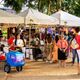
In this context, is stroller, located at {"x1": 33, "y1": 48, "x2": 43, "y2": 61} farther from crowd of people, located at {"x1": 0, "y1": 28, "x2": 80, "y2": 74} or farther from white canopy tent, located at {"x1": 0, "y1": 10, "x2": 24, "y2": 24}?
white canopy tent, located at {"x1": 0, "y1": 10, "x2": 24, "y2": 24}

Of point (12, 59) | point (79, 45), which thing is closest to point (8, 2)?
point (12, 59)

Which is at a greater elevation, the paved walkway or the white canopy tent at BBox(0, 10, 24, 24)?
the white canopy tent at BBox(0, 10, 24, 24)

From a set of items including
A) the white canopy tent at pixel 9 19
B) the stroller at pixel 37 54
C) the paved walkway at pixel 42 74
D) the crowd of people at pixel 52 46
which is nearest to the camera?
the paved walkway at pixel 42 74

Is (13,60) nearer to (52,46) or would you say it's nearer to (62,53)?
Result: (62,53)

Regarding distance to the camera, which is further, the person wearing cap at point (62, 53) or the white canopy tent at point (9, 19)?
the person wearing cap at point (62, 53)

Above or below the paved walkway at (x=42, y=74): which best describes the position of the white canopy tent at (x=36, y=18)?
above

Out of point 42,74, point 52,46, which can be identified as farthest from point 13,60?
point 52,46

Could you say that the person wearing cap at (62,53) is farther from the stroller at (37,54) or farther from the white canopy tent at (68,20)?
the white canopy tent at (68,20)

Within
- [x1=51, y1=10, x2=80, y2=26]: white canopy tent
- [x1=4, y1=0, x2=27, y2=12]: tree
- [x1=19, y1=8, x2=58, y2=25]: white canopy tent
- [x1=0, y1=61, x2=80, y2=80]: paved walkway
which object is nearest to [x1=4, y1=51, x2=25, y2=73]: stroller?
[x1=0, y1=61, x2=80, y2=80]: paved walkway

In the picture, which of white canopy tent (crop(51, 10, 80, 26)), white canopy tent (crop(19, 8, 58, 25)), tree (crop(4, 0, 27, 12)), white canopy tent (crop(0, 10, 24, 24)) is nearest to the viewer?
tree (crop(4, 0, 27, 12))

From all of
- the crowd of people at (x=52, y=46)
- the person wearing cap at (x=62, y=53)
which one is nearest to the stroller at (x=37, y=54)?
the crowd of people at (x=52, y=46)

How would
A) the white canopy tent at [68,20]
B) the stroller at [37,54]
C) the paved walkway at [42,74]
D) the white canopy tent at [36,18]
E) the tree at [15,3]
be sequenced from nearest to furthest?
the paved walkway at [42,74] → the tree at [15,3] → the white canopy tent at [36,18] → the stroller at [37,54] → the white canopy tent at [68,20]

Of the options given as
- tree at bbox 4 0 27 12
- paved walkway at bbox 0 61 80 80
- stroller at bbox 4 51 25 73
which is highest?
tree at bbox 4 0 27 12

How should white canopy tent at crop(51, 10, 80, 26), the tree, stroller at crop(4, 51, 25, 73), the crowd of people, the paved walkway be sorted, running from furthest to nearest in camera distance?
white canopy tent at crop(51, 10, 80, 26)
the crowd of people
the tree
stroller at crop(4, 51, 25, 73)
the paved walkway
